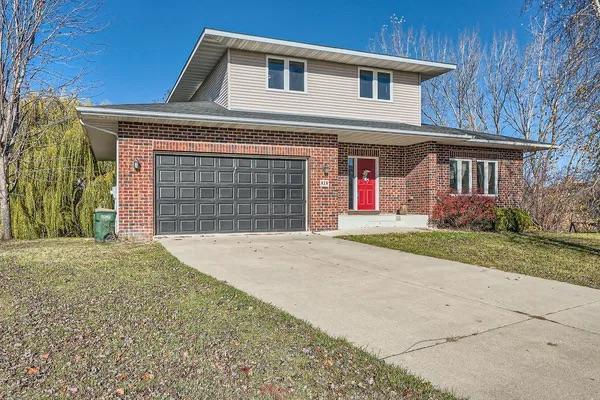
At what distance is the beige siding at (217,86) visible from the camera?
13.3 metres

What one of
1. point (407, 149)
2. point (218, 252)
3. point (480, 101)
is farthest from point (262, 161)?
point (480, 101)

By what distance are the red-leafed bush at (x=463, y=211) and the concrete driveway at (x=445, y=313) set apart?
243 inches

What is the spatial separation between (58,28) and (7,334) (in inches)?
491

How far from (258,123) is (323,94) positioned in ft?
13.2

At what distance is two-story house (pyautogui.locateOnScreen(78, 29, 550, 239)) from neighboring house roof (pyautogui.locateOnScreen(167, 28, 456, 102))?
5cm

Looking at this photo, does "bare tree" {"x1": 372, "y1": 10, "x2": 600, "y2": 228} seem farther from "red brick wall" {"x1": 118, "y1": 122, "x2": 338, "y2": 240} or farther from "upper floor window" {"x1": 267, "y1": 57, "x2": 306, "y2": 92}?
"upper floor window" {"x1": 267, "y1": 57, "x2": 306, "y2": 92}

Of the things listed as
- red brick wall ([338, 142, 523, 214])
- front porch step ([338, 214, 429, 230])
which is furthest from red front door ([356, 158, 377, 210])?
front porch step ([338, 214, 429, 230])

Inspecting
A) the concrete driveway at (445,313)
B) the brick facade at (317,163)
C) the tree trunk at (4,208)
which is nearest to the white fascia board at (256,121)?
the brick facade at (317,163)

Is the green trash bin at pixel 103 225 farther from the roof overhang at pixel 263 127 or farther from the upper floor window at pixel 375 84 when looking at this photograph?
the upper floor window at pixel 375 84

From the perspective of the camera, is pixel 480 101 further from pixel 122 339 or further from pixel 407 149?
pixel 122 339

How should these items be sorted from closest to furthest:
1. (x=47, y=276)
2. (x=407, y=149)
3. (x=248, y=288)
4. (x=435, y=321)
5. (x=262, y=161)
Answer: (x=435, y=321)
(x=248, y=288)
(x=47, y=276)
(x=262, y=161)
(x=407, y=149)

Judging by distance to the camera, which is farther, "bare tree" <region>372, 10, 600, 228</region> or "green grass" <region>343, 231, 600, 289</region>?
"bare tree" <region>372, 10, 600, 228</region>

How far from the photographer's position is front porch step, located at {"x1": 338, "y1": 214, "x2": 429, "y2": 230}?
13695mm

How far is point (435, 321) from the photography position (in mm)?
4410
